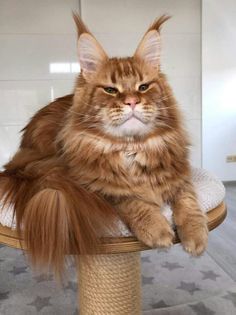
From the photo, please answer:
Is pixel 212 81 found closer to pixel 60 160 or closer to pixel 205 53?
pixel 205 53

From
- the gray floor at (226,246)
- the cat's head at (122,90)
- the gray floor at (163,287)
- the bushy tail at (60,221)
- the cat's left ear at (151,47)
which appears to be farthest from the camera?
the gray floor at (226,246)

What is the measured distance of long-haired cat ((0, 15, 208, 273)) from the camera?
33.6 inches

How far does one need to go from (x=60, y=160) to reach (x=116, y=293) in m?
0.47

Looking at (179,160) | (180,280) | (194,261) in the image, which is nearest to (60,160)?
(179,160)

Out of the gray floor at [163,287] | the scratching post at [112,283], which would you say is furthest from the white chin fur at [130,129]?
the gray floor at [163,287]

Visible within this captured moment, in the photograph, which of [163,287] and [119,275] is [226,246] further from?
[119,275]

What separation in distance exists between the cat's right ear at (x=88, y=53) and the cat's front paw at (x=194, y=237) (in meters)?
0.49

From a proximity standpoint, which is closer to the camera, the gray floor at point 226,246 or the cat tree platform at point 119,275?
the cat tree platform at point 119,275

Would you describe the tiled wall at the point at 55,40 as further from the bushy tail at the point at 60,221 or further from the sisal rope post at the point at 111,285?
the bushy tail at the point at 60,221

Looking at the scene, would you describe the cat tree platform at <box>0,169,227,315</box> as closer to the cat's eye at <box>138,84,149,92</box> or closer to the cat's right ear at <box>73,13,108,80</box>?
the cat's eye at <box>138,84,149,92</box>

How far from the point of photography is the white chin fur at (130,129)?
0.93 metres

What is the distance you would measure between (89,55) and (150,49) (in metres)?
0.18

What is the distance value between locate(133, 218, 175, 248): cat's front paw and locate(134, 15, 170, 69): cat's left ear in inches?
18.7

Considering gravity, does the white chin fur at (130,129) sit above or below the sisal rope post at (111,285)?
above
